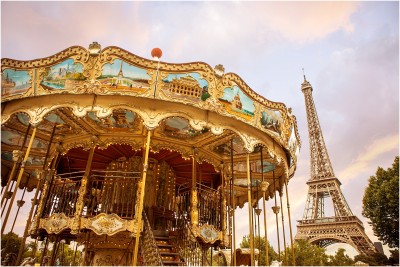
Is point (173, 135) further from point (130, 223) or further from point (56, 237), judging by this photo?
point (56, 237)

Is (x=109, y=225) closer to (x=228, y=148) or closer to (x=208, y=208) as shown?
(x=208, y=208)

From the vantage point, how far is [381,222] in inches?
827

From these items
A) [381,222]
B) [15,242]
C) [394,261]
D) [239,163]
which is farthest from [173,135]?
[15,242]

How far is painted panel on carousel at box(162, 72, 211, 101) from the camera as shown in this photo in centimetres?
807

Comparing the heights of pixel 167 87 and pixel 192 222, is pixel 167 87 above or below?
above

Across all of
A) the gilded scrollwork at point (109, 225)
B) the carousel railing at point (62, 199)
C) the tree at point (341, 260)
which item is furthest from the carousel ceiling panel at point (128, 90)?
the tree at point (341, 260)

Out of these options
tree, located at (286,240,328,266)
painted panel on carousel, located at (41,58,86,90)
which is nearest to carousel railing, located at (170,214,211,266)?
painted panel on carousel, located at (41,58,86,90)

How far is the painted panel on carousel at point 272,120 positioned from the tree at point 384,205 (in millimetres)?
15074

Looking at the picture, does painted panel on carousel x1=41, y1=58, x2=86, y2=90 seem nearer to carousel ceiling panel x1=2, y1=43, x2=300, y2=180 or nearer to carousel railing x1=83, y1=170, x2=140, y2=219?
carousel ceiling panel x1=2, y1=43, x2=300, y2=180

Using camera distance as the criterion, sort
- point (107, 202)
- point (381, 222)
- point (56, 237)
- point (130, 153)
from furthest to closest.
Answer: point (381, 222)
point (130, 153)
point (107, 202)
point (56, 237)

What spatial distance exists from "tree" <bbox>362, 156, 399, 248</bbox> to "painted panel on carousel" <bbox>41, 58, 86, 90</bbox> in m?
20.7

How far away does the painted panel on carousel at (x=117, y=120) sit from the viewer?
30.9 ft

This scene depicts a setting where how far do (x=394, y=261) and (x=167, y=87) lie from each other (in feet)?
75.1

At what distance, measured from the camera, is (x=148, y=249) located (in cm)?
794
